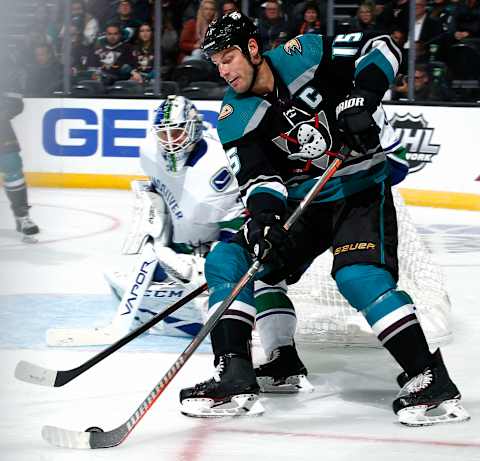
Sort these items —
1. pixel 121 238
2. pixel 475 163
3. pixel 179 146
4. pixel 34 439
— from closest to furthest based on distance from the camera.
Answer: pixel 34 439, pixel 179 146, pixel 121 238, pixel 475 163

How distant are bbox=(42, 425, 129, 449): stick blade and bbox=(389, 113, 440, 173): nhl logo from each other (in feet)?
15.9

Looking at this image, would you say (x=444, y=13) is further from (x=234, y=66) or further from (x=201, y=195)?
(x=234, y=66)

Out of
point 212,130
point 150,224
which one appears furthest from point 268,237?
point 212,130

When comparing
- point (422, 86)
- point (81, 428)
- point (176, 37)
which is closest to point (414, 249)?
point (81, 428)

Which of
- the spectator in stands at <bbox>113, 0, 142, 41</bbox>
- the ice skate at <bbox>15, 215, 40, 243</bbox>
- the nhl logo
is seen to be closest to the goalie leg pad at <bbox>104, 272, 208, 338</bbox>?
the ice skate at <bbox>15, 215, 40, 243</bbox>

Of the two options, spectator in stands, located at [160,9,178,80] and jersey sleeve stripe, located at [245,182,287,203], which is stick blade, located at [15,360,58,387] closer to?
jersey sleeve stripe, located at [245,182,287,203]

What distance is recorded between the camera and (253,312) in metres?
2.29

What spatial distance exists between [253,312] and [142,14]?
5.94 m

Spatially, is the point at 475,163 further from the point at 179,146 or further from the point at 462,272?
the point at 179,146

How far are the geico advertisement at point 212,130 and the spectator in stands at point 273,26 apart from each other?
63 centimetres

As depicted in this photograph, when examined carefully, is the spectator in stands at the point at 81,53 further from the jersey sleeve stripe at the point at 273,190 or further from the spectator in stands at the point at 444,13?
the jersey sleeve stripe at the point at 273,190

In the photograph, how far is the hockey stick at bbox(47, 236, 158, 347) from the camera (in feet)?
10.0

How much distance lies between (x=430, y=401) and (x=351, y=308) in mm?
985

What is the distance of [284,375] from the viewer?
99.2 inches
